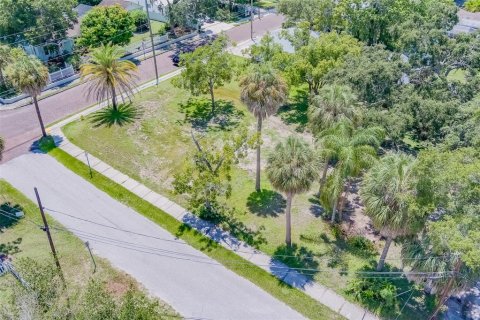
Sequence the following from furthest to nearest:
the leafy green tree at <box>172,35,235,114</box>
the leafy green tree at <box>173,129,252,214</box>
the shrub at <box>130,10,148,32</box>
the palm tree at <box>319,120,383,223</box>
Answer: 1. the shrub at <box>130,10,148,32</box>
2. the leafy green tree at <box>172,35,235,114</box>
3. the leafy green tree at <box>173,129,252,214</box>
4. the palm tree at <box>319,120,383,223</box>

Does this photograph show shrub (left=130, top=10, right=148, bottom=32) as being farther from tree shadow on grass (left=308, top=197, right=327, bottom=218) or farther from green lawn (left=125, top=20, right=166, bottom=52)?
tree shadow on grass (left=308, top=197, right=327, bottom=218)

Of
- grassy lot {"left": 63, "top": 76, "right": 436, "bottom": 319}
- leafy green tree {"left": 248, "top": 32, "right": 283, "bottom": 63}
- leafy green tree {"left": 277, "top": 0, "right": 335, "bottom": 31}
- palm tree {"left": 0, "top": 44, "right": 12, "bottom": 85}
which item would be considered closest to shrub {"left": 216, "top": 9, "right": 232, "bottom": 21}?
leafy green tree {"left": 277, "top": 0, "right": 335, "bottom": 31}

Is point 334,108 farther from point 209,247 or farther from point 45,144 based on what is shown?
point 45,144

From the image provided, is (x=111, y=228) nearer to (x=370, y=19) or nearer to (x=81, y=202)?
(x=81, y=202)

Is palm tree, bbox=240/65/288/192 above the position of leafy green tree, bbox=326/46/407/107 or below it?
above

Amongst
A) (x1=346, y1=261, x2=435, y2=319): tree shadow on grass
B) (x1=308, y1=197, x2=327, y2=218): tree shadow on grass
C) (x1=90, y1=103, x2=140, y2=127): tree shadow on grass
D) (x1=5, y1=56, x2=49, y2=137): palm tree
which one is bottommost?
(x1=346, y1=261, x2=435, y2=319): tree shadow on grass

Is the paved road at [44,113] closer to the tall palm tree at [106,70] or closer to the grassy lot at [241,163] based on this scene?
the grassy lot at [241,163]
